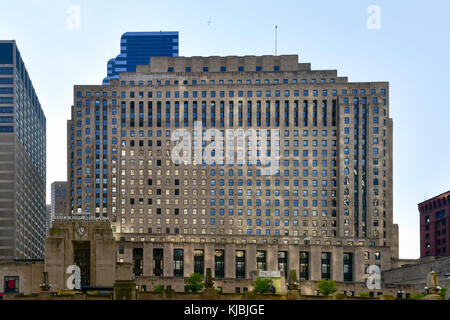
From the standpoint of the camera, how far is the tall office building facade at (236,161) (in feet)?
623

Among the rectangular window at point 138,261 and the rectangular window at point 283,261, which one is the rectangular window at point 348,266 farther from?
the rectangular window at point 138,261

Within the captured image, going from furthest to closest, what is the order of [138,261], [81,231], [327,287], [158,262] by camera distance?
[158,262] < [138,261] < [81,231] < [327,287]

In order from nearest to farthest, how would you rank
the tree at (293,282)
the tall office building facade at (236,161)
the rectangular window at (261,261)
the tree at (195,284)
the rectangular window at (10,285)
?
1. the tree at (293,282)
2. the rectangular window at (10,285)
3. the tree at (195,284)
4. the rectangular window at (261,261)
5. the tall office building facade at (236,161)

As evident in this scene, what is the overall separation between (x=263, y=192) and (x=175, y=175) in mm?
29377

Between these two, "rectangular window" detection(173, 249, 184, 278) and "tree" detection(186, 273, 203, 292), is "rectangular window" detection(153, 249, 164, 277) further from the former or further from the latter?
"tree" detection(186, 273, 203, 292)

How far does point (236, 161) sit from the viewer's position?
194 metres

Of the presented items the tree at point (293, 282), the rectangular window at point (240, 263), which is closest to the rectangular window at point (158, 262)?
the rectangular window at point (240, 263)

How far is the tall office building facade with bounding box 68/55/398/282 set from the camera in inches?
7475

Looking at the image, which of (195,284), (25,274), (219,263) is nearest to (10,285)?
(25,274)

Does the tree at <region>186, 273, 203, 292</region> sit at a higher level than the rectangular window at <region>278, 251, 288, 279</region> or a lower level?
lower

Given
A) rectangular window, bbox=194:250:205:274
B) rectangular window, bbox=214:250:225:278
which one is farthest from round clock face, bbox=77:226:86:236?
rectangular window, bbox=214:250:225:278

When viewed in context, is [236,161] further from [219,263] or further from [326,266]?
[326,266]
